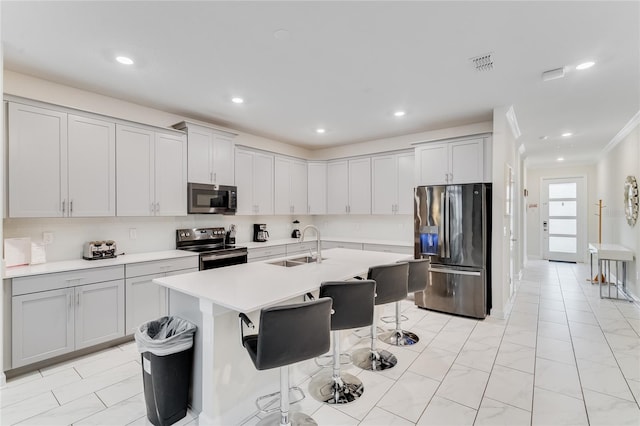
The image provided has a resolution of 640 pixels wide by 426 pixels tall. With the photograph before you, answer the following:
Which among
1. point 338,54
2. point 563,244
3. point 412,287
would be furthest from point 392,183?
point 563,244

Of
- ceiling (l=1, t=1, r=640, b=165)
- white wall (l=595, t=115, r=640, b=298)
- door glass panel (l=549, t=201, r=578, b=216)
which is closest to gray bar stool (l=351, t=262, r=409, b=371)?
ceiling (l=1, t=1, r=640, b=165)

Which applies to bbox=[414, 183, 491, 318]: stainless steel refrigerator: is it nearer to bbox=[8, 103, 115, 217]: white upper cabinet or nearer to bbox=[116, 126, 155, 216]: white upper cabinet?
bbox=[116, 126, 155, 216]: white upper cabinet

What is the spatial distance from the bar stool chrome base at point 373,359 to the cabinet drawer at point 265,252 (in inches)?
84.8

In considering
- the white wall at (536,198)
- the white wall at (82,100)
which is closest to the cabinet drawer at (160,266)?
the white wall at (82,100)

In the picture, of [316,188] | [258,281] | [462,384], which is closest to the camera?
[258,281]

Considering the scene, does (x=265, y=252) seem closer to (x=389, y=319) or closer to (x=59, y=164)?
(x=389, y=319)

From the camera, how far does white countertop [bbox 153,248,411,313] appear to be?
1831mm

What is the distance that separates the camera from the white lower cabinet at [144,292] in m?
3.18

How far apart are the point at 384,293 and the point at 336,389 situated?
2.74ft

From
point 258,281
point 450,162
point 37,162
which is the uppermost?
point 450,162

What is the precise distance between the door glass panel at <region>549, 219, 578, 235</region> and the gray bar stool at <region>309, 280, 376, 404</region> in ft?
28.0

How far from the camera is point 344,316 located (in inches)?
85.0

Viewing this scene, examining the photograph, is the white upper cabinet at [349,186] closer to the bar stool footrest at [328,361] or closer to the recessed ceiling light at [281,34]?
the bar stool footrest at [328,361]

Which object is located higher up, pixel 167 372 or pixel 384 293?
pixel 384 293
